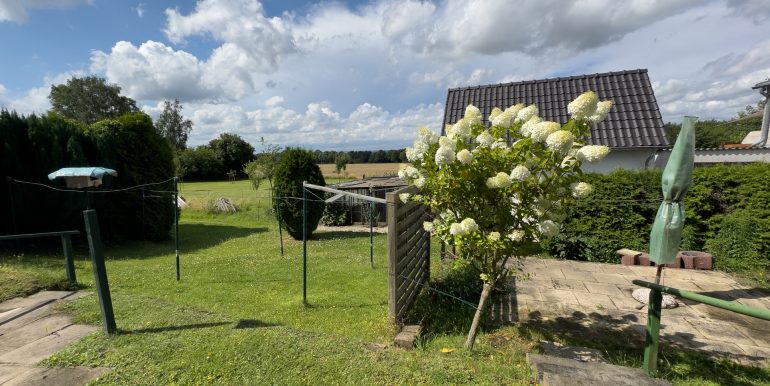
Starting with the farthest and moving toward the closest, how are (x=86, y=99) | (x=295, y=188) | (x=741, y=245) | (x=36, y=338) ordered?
(x=86, y=99) < (x=295, y=188) < (x=741, y=245) < (x=36, y=338)

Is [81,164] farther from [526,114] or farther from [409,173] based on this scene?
[526,114]

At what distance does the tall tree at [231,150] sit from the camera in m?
48.4

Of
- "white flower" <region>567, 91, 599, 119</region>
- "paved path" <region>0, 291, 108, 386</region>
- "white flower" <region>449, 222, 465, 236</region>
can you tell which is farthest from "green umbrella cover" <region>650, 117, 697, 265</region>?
"paved path" <region>0, 291, 108, 386</region>

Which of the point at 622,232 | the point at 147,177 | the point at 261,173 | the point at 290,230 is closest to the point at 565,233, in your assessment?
the point at 622,232

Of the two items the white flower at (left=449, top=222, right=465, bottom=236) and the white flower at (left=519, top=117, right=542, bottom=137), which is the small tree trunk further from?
the white flower at (left=519, top=117, right=542, bottom=137)

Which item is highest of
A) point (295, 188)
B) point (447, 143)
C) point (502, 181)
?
point (447, 143)

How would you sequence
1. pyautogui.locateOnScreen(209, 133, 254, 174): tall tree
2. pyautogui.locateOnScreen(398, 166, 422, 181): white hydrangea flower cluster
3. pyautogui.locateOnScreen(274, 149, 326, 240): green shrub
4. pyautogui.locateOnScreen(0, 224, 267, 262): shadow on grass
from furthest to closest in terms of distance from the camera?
1. pyautogui.locateOnScreen(209, 133, 254, 174): tall tree
2. pyautogui.locateOnScreen(274, 149, 326, 240): green shrub
3. pyautogui.locateOnScreen(0, 224, 267, 262): shadow on grass
4. pyautogui.locateOnScreen(398, 166, 422, 181): white hydrangea flower cluster

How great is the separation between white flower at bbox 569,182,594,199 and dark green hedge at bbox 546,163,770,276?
4261 mm

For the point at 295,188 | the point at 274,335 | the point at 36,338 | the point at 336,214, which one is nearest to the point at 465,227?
the point at 274,335

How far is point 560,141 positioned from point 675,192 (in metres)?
1.25

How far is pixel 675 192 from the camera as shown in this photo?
2.87 metres

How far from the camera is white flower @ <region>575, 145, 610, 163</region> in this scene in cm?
251

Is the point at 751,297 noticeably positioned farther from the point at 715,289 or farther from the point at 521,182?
the point at 521,182

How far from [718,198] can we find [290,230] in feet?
31.2
